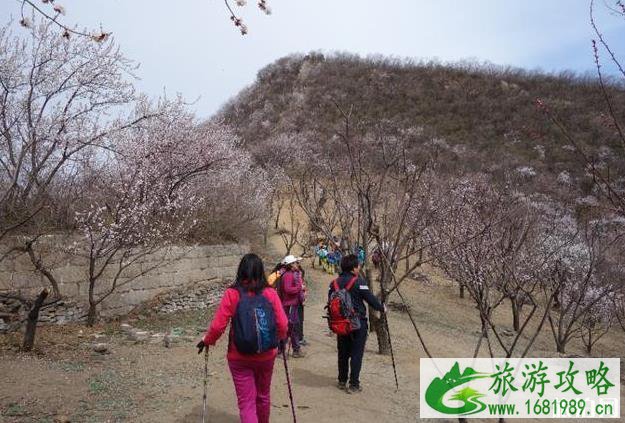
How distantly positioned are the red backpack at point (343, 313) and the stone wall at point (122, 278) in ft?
16.5

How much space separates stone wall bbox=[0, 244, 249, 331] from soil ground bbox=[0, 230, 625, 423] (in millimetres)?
619

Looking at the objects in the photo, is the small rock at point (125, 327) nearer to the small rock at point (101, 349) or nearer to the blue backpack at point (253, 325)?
the small rock at point (101, 349)

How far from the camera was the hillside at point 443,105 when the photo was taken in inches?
1444

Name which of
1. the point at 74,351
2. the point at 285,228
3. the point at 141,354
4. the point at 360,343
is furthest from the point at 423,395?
the point at 285,228

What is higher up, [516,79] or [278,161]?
[516,79]

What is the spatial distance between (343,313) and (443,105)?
142 ft

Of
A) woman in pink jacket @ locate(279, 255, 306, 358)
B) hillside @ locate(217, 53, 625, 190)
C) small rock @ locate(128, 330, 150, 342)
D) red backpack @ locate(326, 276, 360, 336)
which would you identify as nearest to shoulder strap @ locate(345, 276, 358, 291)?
red backpack @ locate(326, 276, 360, 336)

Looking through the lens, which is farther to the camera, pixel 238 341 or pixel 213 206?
pixel 213 206

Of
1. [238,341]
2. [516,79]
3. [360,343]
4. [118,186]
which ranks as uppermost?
[516,79]

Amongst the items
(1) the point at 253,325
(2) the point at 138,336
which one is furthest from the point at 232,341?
(2) the point at 138,336

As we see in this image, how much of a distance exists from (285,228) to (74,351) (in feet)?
62.8

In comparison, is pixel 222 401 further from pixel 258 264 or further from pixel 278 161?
pixel 278 161

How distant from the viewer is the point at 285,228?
25.7m

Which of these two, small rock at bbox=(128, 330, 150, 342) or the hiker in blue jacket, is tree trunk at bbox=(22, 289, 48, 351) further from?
the hiker in blue jacket
